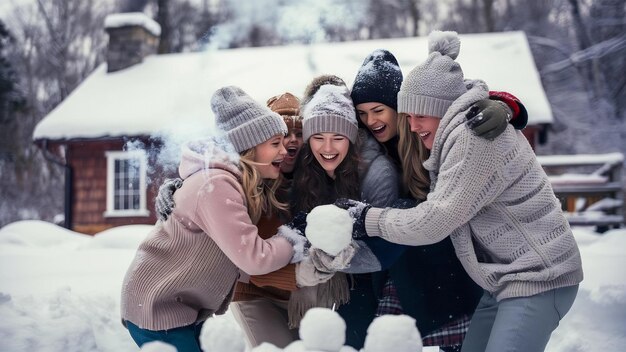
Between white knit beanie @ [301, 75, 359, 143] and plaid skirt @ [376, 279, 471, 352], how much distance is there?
664 millimetres

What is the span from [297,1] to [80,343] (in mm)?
2623

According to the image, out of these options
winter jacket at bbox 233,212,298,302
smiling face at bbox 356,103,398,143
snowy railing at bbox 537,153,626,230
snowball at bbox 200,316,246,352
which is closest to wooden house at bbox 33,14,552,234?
snowy railing at bbox 537,153,626,230

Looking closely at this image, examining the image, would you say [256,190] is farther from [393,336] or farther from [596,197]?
[596,197]

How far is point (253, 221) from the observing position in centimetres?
237

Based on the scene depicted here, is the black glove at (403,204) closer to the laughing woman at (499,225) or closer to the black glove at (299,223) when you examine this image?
the laughing woman at (499,225)

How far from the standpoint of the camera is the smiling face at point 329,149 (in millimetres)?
2588

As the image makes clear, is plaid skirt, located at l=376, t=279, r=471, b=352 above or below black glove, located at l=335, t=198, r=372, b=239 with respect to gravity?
below

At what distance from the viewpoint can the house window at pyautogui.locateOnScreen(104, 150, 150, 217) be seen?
37.5ft

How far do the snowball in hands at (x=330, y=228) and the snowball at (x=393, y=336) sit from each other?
322mm

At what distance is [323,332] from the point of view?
1.92 m

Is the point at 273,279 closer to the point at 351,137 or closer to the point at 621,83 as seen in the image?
the point at 351,137

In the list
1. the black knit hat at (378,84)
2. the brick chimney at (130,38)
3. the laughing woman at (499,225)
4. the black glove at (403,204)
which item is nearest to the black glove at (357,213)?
the laughing woman at (499,225)

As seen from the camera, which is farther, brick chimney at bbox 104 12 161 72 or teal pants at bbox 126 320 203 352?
brick chimney at bbox 104 12 161 72

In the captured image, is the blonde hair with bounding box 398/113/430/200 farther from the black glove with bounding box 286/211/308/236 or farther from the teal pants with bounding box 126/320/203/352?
the teal pants with bounding box 126/320/203/352
